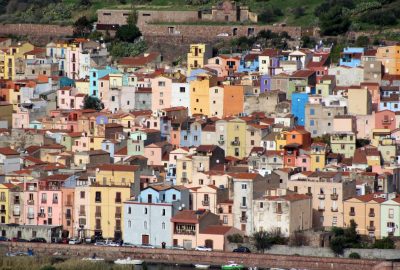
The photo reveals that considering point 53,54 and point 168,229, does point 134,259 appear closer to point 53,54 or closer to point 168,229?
point 168,229

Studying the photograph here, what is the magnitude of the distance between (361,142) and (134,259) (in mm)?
9008

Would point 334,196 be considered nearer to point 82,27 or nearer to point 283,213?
point 283,213

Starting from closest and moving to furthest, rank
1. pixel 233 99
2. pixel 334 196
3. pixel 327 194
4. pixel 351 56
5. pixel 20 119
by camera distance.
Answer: pixel 334 196
pixel 327 194
pixel 233 99
pixel 20 119
pixel 351 56

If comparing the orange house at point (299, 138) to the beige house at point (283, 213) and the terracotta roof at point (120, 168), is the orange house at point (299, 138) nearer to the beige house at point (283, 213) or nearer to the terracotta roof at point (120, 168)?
the beige house at point (283, 213)

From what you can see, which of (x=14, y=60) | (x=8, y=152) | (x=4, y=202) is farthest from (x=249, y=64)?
(x=4, y=202)

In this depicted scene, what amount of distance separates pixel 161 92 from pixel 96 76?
11.3 feet

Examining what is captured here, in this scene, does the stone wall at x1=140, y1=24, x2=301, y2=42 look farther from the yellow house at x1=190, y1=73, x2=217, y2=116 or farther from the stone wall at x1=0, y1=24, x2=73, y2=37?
the yellow house at x1=190, y1=73, x2=217, y2=116

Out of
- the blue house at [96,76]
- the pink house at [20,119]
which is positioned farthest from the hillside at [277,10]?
the pink house at [20,119]

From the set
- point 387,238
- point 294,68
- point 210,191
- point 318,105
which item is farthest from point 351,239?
point 294,68

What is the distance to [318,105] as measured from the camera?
5762cm

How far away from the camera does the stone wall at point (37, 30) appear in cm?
7438

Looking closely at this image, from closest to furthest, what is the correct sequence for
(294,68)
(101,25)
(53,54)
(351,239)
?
(351,239)
(294,68)
(53,54)
(101,25)

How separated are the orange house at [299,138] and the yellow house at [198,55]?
975 cm

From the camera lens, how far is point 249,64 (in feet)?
211
